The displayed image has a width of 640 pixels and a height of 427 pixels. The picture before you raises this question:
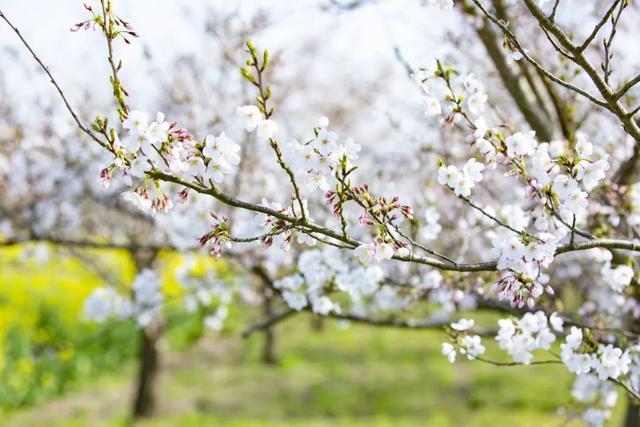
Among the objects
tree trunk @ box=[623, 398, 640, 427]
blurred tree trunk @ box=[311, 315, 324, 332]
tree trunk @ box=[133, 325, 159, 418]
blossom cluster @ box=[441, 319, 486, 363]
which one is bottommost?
blossom cluster @ box=[441, 319, 486, 363]

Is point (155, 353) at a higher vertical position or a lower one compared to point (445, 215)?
lower

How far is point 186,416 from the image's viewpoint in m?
8.95

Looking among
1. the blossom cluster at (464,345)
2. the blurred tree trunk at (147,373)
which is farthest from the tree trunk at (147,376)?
the blossom cluster at (464,345)

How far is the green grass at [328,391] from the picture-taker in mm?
9055

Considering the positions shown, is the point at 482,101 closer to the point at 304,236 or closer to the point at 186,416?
the point at 304,236

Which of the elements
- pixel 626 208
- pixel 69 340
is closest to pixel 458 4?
pixel 626 208

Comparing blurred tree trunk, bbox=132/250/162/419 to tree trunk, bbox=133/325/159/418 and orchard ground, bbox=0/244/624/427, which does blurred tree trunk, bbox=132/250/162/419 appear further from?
orchard ground, bbox=0/244/624/427

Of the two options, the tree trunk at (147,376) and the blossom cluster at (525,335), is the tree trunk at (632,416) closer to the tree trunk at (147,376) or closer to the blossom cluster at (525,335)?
the blossom cluster at (525,335)

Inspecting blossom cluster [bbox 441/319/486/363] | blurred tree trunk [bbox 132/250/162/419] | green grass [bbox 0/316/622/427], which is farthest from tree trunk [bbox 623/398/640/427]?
blurred tree trunk [bbox 132/250/162/419]

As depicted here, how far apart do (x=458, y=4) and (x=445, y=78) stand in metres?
1.88

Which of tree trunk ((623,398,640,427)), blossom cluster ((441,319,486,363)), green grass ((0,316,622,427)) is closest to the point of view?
blossom cluster ((441,319,486,363))

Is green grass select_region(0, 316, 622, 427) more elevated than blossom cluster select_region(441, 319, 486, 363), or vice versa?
Result: green grass select_region(0, 316, 622, 427)

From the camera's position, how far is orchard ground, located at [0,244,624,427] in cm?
912

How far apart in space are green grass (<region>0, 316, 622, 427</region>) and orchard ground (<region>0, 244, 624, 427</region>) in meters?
0.02
